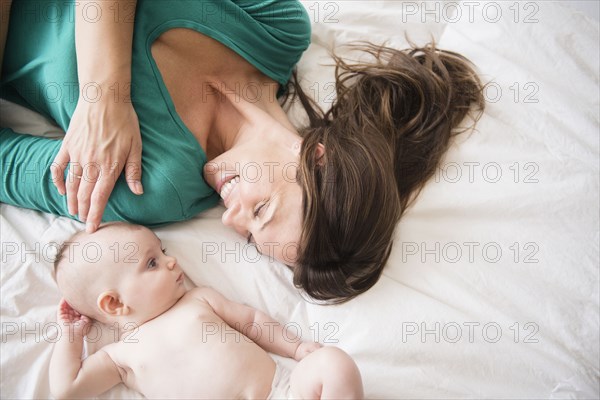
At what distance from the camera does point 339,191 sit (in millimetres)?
1092

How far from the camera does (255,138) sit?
4.04 feet

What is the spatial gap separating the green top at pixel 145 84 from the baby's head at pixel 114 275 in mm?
72

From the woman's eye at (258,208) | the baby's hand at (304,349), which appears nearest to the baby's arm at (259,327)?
the baby's hand at (304,349)

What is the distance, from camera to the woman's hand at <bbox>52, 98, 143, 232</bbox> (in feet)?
3.63

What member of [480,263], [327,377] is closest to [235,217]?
[327,377]

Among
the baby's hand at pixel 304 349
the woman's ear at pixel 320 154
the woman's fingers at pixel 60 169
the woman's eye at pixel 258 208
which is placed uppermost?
the woman's ear at pixel 320 154

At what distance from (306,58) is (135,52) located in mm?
490

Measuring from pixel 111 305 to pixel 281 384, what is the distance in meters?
0.39

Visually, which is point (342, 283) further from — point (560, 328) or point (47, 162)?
point (47, 162)

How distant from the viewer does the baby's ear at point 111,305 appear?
111 centimetres

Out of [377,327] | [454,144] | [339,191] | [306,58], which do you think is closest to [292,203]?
[339,191]

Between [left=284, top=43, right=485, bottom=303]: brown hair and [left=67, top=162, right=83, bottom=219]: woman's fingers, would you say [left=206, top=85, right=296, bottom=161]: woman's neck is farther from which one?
[left=67, top=162, right=83, bottom=219]: woman's fingers

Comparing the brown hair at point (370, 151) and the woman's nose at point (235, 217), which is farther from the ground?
the brown hair at point (370, 151)

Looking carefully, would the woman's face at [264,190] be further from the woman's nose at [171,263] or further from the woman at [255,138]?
the woman's nose at [171,263]
